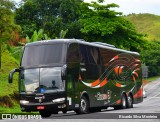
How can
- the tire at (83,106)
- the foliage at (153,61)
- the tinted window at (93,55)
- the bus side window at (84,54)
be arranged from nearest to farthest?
1. the tire at (83,106)
2. the bus side window at (84,54)
3. the tinted window at (93,55)
4. the foliage at (153,61)

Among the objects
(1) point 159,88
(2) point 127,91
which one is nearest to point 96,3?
(1) point 159,88

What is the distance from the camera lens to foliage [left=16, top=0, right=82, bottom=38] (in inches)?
2527

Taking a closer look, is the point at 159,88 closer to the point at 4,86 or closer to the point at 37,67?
the point at 4,86

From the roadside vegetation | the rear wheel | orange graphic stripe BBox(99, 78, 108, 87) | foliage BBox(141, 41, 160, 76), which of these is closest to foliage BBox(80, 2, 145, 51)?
the roadside vegetation

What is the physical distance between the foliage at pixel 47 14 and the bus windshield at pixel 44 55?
4191 centimetres

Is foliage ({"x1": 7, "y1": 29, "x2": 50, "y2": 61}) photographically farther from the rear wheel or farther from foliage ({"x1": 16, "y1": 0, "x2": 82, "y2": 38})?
foliage ({"x1": 16, "y1": 0, "x2": 82, "y2": 38})

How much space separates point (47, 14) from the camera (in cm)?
6681

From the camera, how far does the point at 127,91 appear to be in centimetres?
2931

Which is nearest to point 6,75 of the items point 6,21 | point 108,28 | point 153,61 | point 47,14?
point 6,21

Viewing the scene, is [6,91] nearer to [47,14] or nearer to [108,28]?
[108,28]

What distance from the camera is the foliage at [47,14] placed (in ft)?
211

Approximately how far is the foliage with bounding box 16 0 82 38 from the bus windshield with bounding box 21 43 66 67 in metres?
41.9

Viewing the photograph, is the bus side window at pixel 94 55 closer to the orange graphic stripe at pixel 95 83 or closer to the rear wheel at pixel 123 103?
the orange graphic stripe at pixel 95 83

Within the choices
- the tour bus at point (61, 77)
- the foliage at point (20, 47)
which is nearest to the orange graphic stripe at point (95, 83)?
the tour bus at point (61, 77)
